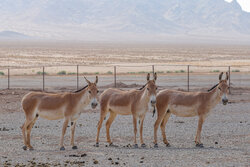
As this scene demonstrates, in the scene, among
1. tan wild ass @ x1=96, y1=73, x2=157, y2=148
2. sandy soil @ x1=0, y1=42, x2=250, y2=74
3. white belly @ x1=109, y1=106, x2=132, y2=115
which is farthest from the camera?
sandy soil @ x1=0, y1=42, x2=250, y2=74

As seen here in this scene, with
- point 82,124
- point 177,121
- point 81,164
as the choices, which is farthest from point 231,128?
point 81,164

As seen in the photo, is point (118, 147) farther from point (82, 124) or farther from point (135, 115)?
point (82, 124)

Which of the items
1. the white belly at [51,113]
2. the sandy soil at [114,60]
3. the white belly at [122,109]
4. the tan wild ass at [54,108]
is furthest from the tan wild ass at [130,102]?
the sandy soil at [114,60]

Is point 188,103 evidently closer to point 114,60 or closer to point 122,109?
point 122,109

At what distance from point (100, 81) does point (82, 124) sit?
2158cm

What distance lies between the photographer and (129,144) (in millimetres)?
15781

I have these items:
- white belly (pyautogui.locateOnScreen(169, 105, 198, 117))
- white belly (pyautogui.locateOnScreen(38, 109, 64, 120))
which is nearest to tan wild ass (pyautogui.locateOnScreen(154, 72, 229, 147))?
white belly (pyautogui.locateOnScreen(169, 105, 198, 117))

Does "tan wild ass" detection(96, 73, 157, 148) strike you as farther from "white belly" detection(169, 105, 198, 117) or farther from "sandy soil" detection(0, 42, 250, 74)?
"sandy soil" detection(0, 42, 250, 74)

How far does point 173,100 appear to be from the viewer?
1612cm

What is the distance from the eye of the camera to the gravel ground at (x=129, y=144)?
43.6ft

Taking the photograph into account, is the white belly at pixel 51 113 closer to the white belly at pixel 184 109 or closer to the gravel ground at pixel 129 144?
the gravel ground at pixel 129 144

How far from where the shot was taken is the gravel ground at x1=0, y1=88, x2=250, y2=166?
13.3m

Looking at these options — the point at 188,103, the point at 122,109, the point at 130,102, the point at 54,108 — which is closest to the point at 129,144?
the point at 122,109

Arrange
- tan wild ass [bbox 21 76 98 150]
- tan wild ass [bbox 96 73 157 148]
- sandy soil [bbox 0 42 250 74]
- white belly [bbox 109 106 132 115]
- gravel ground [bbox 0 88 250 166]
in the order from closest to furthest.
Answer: gravel ground [bbox 0 88 250 166], tan wild ass [bbox 21 76 98 150], tan wild ass [bbox 96 73 157 148], white belly [bbox 109 106 132 115], sandy soil [bbox 0 42 250 74]
